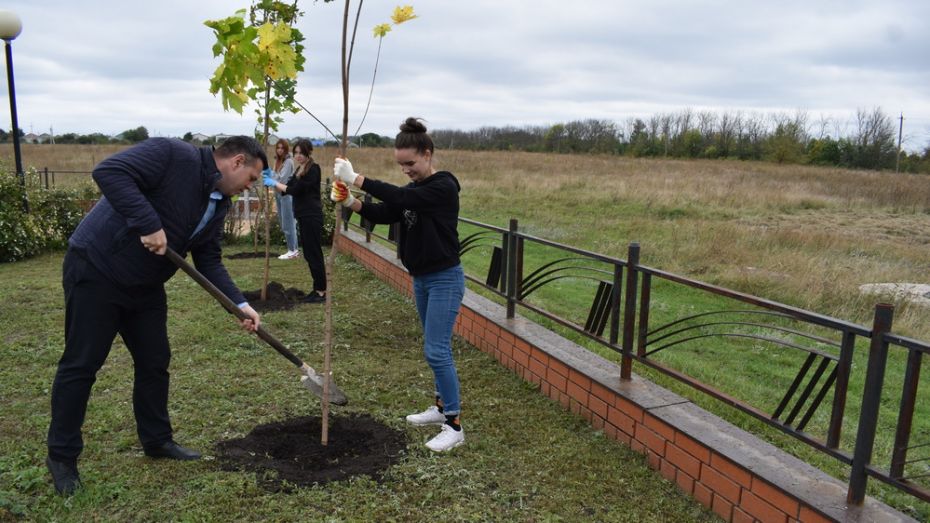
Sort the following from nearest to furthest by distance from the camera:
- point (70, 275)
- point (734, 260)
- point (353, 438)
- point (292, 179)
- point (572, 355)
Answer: point (70, 275) → point (353, 438) → point (572, 355) → point (292, 179) → point (734, 260)

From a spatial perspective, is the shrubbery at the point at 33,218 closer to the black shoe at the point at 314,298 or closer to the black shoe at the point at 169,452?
the black shoe at the point at 314,298

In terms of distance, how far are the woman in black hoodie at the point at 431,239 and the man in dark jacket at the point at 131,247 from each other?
63cm

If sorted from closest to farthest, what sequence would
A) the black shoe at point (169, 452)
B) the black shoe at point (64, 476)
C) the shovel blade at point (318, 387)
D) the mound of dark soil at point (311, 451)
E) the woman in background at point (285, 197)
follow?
the black shoe at point (64, 476) → the mound of dark soil at point (311, 451) → the black shoe at point (169, 452) → the shovel blade at point (318, 387) → the woman in background at point (285, 197)

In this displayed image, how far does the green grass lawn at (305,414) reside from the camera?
2.77 metres

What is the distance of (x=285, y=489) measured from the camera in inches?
115

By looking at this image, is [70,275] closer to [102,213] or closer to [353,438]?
[102,213]

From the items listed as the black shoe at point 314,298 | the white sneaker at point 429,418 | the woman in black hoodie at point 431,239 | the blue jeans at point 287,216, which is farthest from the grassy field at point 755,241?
the blue jeans at point 287,216

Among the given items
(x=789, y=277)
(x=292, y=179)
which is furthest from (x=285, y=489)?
(x=789, y=277)

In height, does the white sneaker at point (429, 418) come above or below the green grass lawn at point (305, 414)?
above

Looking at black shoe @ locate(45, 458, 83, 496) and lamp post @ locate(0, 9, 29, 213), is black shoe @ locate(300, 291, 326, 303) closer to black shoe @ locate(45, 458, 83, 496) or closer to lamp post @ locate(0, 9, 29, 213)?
black shoe @ locate(45, 458, 83, 496)

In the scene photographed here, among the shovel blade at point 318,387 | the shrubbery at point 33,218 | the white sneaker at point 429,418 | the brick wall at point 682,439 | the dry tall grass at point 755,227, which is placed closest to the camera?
the brick wall at point 682,439

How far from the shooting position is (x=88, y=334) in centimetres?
275

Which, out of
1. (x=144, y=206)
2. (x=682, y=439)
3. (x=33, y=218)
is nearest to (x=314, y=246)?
(x=144, y=206)

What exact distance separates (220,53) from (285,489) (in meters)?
2.12
